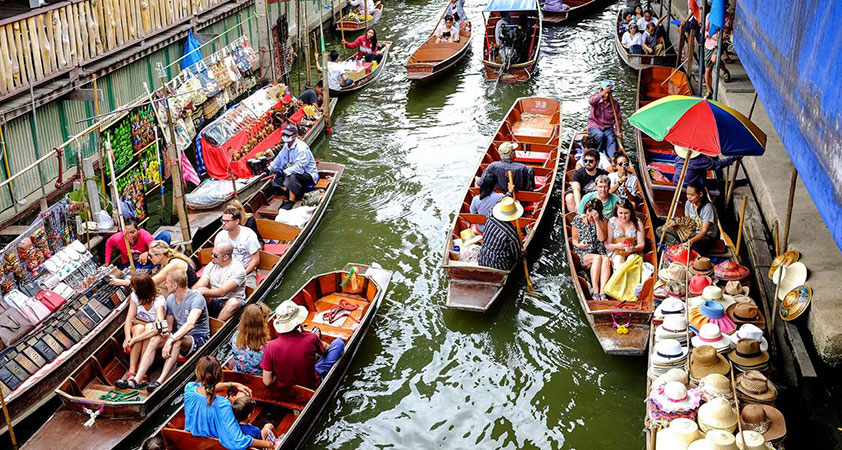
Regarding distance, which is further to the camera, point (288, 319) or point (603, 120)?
point (603, 120)

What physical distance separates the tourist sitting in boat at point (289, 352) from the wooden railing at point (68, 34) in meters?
5.98

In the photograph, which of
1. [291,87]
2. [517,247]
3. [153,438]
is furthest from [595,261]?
[291,87]

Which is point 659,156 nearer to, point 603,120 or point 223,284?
point 603,120

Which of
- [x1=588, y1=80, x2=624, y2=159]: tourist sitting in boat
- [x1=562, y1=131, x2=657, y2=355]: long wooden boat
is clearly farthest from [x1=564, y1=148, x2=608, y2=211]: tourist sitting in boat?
[x1=588, y1=80, x2=624, y2=159]: tourist sitting in boat

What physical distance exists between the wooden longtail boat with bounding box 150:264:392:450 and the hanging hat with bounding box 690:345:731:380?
3743mm

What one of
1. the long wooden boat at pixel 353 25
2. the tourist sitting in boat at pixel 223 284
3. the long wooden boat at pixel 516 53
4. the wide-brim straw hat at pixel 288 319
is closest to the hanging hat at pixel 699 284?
the wide-brim straw hat at pixel 288 319

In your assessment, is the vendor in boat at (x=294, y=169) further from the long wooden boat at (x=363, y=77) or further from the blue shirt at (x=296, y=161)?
the long wooden boat at (x=363, y=77)

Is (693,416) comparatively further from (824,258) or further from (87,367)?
(87,367)

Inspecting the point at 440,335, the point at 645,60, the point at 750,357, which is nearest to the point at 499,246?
the point at 440,335

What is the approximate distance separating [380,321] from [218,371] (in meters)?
3.52

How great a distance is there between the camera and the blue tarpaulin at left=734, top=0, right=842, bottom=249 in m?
6.28

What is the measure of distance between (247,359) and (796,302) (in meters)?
5.80

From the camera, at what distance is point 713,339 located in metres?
7.41

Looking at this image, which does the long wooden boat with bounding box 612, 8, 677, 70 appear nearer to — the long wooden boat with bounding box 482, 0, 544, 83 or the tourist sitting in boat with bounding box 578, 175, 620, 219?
the long wooden boat with bounding box 482, 0, 544, 83
